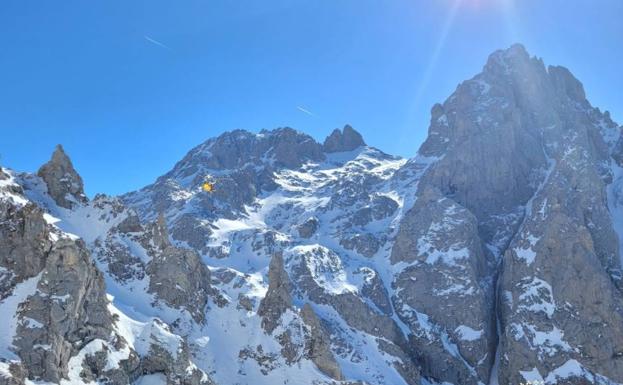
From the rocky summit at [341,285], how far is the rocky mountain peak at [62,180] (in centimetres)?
32

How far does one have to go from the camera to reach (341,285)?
14862cm

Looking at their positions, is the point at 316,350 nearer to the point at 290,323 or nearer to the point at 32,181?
the point at 290,323

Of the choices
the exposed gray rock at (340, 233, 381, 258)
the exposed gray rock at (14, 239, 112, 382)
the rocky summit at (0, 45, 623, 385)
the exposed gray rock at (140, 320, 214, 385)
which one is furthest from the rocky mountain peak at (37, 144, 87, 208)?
the exposed gray rock at (340, 233, 381, 258)

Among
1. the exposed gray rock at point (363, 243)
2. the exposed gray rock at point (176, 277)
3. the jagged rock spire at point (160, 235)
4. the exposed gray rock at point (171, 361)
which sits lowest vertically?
the exposed gray rock at point (171, 361)

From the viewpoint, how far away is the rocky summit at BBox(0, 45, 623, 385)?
9000cm

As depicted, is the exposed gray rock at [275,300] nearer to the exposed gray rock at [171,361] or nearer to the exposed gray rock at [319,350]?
the exposed gray rock at [319,350]

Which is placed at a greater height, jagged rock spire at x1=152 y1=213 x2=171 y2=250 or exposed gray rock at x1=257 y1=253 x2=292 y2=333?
jagged rock spire at x1=152 y1=213 x2=171 y2=250

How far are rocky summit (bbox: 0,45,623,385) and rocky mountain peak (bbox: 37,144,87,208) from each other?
32 cm

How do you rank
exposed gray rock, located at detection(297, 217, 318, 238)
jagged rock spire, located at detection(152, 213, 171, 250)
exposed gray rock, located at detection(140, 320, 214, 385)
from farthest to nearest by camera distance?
exposed gray rock, located at detection(297, 217, 318, 238) < jagged rock spire, located at detection(152, 213, 171, 250) < exposed gray rock, located at detection(140, 320, 214, 385)

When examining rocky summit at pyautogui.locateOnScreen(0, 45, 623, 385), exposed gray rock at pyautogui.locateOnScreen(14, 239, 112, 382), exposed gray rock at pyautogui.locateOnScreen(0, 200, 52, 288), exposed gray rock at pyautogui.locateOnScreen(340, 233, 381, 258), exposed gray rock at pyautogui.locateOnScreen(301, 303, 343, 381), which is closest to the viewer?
exposed gray rock at pyautogui.locateOnScreen(14, 239, 112, 382)

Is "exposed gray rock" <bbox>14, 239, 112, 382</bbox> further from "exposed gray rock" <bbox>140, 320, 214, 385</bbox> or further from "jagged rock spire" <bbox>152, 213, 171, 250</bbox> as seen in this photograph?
"jagged rock spire" <bbox>152, 213, 171, 250</bbox>

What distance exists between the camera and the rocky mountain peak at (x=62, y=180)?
4958 inches

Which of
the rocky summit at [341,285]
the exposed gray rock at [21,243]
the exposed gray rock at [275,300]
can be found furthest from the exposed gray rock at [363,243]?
the exposed gray rock at [21,243]

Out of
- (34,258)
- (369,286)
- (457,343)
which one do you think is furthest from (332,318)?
(34,258)
